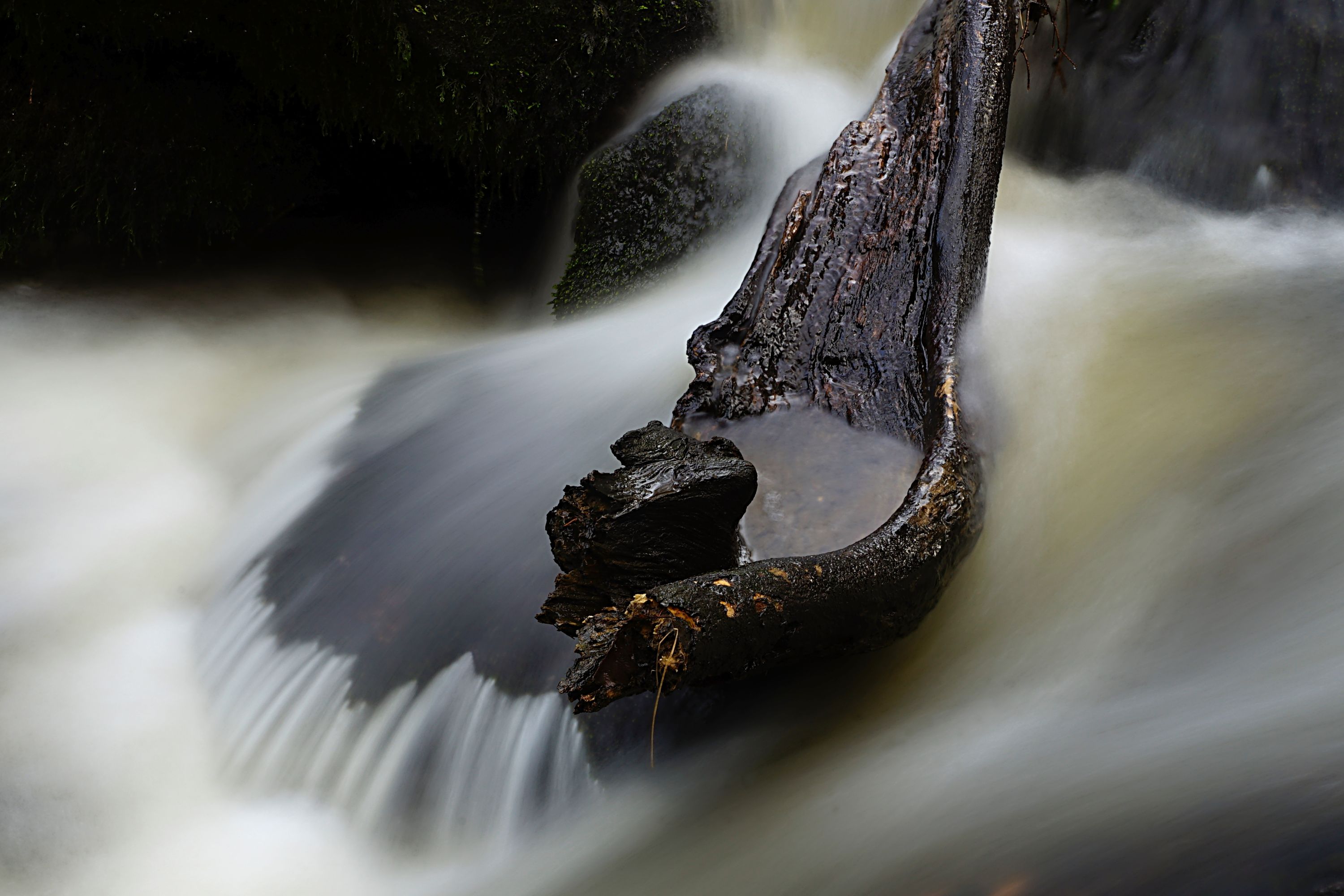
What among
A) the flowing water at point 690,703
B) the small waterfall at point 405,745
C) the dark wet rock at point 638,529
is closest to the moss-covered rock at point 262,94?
the flowing water at point 690,703

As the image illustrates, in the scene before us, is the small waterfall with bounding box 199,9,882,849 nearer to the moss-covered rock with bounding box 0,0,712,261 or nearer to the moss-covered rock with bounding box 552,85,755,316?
the moss-covered rock with bounding box 552,85,755,316

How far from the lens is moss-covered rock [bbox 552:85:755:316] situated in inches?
186

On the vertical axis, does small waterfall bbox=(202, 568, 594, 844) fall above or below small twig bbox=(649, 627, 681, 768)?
above

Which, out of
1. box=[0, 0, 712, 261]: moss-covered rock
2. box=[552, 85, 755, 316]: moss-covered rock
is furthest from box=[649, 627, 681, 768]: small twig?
box=[0, 0, 712, 261]: moss-covered rock

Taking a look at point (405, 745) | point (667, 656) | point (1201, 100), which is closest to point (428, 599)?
point (405, 745)

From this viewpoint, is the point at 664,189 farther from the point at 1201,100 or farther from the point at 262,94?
the point at 1201,100

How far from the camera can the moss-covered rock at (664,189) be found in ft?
15.5

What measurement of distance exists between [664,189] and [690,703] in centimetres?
315

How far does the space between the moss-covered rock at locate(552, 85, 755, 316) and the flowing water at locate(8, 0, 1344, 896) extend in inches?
28.5

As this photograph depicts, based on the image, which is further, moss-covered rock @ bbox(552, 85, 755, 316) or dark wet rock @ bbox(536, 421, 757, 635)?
moss-covered rock @ bbox(552, 85, 755, 316)

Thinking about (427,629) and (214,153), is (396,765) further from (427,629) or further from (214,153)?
(214,153)

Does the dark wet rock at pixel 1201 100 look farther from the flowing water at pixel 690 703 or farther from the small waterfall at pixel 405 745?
the small waterfall at pixel 405 745

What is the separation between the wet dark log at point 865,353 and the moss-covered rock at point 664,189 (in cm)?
120

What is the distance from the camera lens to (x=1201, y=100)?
4.46 m
